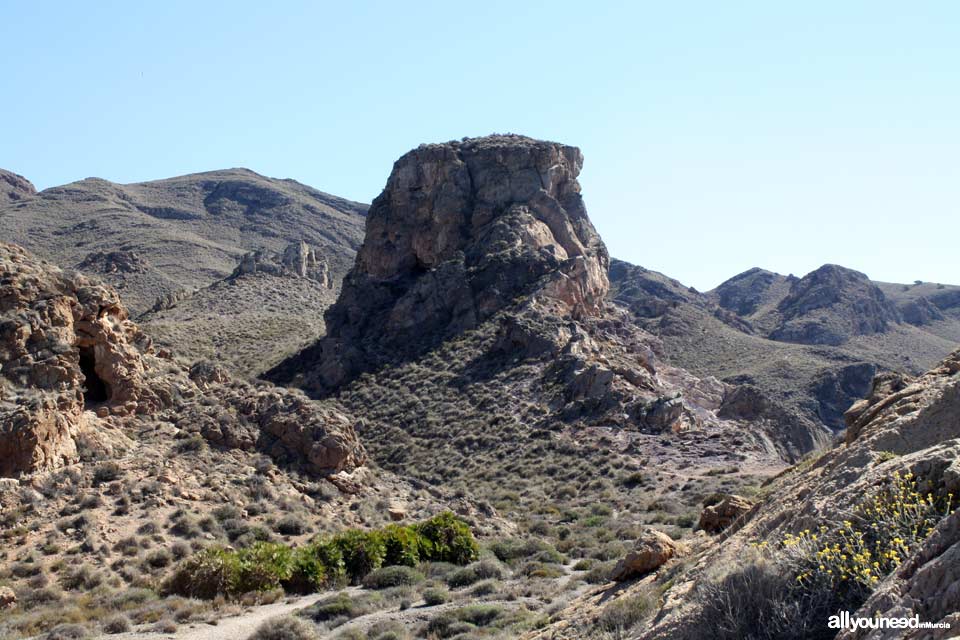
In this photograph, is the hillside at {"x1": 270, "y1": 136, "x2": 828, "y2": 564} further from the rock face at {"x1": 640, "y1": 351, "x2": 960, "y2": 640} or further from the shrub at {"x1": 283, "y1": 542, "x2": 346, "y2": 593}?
the rock face at {"x1": 640, "y1": 351, "x2": 960, "y2": 640}

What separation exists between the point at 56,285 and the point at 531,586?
650 inches

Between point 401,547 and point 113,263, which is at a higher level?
point 113,263

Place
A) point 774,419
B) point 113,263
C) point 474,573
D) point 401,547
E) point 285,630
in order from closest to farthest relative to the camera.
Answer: point 285,630 → point 474,573 → point 401,547 → point 774,419 → point 113,263

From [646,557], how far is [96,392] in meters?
19.1

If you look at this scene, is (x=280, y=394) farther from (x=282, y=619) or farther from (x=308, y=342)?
(x=308, y=342)

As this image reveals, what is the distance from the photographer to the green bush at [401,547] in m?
21.2

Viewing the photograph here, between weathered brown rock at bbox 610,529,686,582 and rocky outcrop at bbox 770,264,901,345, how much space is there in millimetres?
85365

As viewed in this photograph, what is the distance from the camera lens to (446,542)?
22.6 metres

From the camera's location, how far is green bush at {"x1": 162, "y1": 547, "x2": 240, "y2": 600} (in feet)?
57.5

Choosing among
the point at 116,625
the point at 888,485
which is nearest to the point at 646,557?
the point at 888,485

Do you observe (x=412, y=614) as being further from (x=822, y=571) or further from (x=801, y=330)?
(x=801, y=330)

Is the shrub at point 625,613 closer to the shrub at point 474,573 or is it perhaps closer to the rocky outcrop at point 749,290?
the shrub at point 474,573

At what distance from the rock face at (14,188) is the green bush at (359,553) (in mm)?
126755

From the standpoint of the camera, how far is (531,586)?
18000 mm
